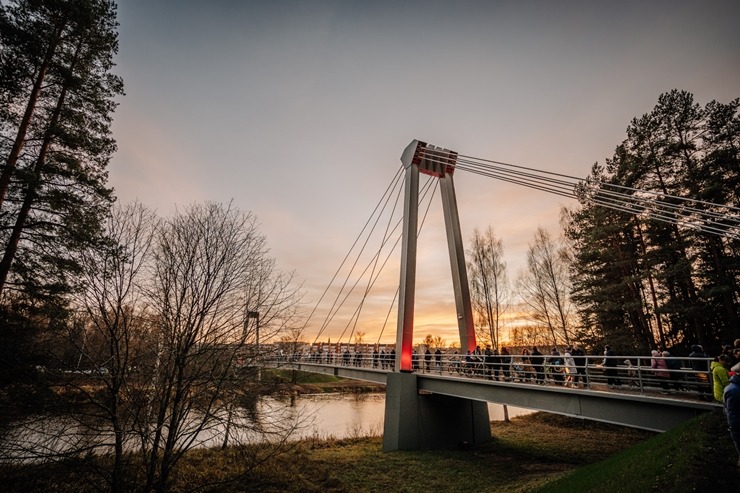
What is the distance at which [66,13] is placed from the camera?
967 cm

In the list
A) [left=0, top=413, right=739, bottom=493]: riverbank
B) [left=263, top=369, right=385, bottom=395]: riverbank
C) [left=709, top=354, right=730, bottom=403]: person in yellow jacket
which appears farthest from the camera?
[left=263, top=369, right=385, bottom=395]: riverbank

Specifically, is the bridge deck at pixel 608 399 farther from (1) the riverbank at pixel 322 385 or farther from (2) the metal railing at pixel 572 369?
(1) the riverbank at pixel 322 385

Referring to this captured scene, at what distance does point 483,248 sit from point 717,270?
41.9 feet

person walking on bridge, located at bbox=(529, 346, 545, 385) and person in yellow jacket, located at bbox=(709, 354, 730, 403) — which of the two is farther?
person walking on bridge, located at bbox=(529, 346, 545, 385)

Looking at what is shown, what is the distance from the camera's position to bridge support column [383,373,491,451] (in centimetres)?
1404

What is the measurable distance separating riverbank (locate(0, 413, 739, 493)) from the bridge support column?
1.95ft

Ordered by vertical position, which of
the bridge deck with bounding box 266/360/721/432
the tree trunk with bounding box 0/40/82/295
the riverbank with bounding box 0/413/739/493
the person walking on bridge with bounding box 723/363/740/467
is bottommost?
the riverbank with bounding box 0/413/739/493

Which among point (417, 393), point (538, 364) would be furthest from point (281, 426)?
point (417, 393)

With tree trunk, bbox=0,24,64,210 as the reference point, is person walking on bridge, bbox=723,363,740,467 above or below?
below

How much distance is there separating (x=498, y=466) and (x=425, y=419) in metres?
3.47

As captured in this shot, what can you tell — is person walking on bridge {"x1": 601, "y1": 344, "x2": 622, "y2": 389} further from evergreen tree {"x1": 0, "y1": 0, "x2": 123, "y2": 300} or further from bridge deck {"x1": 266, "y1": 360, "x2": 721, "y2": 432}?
evergreen tree {"x1": 0, "y1": 0, "x2": 123, "y2": 300}

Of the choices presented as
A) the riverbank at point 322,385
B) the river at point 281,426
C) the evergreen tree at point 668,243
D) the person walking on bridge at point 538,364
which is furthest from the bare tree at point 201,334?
the riverbank at point 322,385

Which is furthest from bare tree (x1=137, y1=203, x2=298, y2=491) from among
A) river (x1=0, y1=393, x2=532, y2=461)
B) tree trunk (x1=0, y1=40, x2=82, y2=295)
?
tree trunk (x1=0, y1=40, x2=82, y2=295)

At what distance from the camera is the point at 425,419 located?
14508mm
